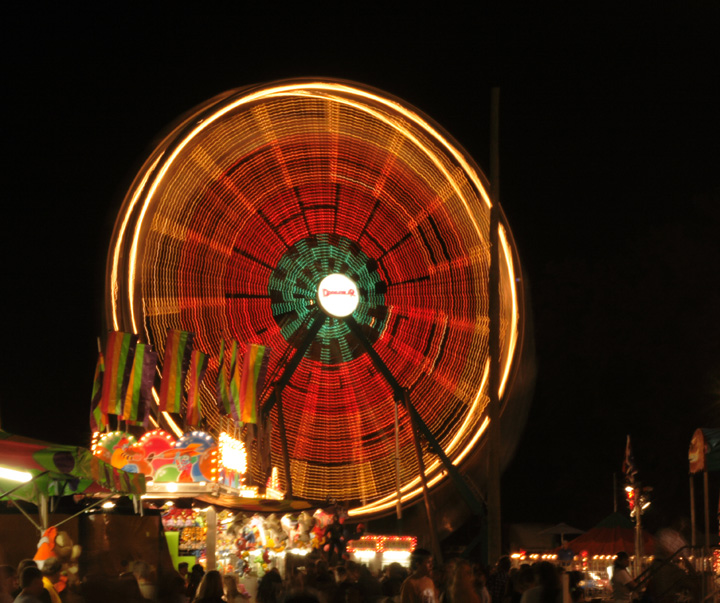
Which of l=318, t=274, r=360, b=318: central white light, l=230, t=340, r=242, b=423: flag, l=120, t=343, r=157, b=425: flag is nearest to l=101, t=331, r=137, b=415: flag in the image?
l=120, t=343, r=157, b=425: flag

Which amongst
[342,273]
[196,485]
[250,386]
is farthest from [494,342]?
[342,273]

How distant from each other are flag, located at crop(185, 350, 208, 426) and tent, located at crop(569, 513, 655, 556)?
9330 mm

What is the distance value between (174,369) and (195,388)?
0.44 metres

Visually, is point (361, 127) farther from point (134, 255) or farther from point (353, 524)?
point (353, 524)

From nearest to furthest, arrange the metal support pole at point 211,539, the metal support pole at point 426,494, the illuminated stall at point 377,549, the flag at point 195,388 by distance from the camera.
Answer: the metal support pole at point 211,539 → the flag at point 195,388 → the illuminated stall at point 377,549 → the metal support pole at point 426,494

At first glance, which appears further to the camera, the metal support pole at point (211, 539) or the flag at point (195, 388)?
the flag at point (195, 388)

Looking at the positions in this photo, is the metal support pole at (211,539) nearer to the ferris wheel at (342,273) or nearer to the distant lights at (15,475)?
the distant lights at (15,475)

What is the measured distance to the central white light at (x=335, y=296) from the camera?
21484 mm

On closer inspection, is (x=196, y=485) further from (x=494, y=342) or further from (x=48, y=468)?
(x=494, y=342)

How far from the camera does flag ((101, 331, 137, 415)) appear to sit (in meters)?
14.9

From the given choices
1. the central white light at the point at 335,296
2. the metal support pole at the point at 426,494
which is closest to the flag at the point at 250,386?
the central white light at the point at 335,296

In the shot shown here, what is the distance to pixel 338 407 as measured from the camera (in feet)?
73.6

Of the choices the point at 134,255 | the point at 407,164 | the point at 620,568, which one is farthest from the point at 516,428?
the point at 620,568

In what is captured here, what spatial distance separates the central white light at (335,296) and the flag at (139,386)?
661cm
